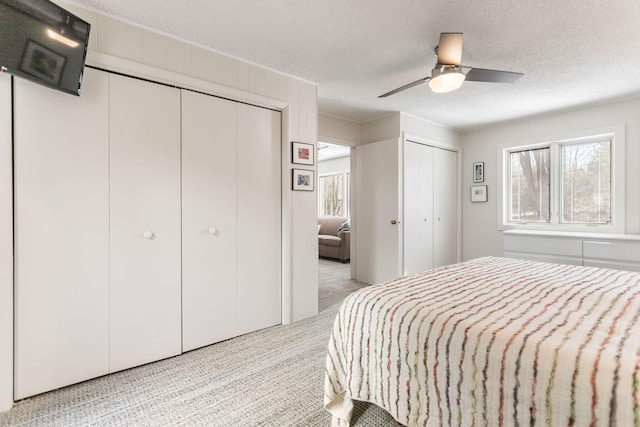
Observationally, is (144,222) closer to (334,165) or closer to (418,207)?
(418,207)

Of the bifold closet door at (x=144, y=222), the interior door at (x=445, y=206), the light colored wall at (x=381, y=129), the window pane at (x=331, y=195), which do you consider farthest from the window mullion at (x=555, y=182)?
the bifold closet door at (x=144, y=222)

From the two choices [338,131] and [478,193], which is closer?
[338,131]

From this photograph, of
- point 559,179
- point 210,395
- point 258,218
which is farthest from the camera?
point 559,179

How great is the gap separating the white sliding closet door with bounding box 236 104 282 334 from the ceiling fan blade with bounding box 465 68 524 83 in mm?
1687

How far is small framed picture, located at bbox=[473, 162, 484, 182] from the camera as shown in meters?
4.77

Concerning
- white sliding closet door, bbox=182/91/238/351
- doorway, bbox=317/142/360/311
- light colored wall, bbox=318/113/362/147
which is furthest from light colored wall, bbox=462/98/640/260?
white sliding closet door, bbox=182/91/238/351

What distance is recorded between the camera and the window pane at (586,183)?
377 cm

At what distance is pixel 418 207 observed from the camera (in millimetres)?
4266

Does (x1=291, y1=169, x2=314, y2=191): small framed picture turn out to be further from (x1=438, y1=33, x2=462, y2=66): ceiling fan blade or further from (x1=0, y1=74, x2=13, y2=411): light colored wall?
(x1=0, y1=74, x2=13, y2=411): light colored wall

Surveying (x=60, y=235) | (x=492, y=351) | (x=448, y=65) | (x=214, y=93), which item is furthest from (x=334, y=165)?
(x=492, y=351)

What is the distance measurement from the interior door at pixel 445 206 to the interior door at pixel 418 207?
14cm

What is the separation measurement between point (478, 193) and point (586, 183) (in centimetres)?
130

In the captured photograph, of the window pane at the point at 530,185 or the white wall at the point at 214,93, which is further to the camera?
the window pane at the point at 530,185

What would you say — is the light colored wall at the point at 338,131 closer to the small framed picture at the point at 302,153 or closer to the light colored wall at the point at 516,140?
the small framed picture at the point at 302,153
